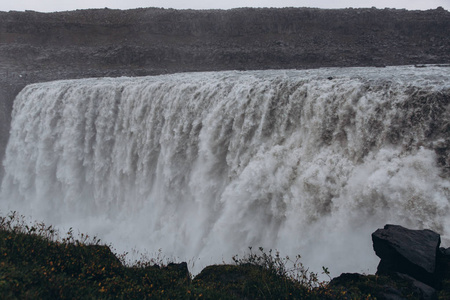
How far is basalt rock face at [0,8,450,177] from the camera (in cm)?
3425

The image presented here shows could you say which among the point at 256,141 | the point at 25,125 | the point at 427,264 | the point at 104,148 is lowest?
the point at 427,264

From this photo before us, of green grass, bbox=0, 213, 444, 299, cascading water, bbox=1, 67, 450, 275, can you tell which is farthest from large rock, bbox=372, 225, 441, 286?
cascading water, bbox=1, 67, 450, 275

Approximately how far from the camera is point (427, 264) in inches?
223

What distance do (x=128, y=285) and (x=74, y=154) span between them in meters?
14.6

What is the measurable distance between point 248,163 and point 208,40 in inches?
1329

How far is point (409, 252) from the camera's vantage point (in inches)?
233

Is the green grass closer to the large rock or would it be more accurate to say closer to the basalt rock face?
the large rock

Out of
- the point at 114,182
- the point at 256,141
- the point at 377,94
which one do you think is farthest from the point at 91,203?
the point at 377,94

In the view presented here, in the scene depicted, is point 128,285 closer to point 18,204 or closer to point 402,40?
point 18,204

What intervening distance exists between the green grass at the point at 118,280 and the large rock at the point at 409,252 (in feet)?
1.73

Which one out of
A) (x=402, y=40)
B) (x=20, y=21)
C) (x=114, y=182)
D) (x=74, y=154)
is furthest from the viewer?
(x=20, y=21)

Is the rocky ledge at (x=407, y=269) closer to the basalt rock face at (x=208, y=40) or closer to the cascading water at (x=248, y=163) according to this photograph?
the cascading water at (x=248, y=163)

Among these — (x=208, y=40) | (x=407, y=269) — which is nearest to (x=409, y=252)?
(x=407, y=269)

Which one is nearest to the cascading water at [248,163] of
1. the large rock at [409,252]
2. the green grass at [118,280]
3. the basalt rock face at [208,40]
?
the large rock at [409,252]
